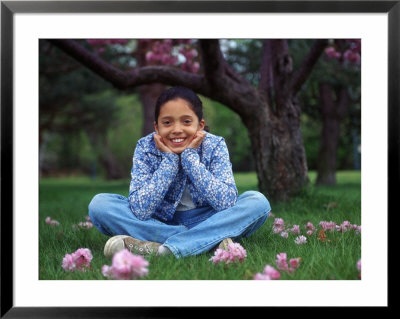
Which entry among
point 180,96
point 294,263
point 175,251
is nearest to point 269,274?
point 294,263

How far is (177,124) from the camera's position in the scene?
236 centimetres

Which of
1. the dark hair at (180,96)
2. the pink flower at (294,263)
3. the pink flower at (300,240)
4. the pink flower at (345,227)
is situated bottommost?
the pink flower at (294,263)

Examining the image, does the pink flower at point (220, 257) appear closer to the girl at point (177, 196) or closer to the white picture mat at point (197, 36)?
the girl at point (177, 196)

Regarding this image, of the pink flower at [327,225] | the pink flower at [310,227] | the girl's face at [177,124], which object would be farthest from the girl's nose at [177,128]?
the pink flower at [327,225]

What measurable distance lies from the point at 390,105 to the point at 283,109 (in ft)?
5.99

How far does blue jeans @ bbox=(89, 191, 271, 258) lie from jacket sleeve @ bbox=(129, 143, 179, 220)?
0.22 ft

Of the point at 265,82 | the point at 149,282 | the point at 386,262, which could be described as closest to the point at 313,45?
the point at 265,82

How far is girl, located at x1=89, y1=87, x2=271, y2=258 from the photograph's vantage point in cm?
230

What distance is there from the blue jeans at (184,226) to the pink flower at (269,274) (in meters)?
0.41

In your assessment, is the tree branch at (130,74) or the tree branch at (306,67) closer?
the tree branch at (130,74)

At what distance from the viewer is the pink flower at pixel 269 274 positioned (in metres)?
1.92

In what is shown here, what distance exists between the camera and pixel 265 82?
3.93 meters

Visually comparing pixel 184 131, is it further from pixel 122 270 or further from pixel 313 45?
pixel 313 45

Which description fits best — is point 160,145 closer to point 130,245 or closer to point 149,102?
point 130,245
